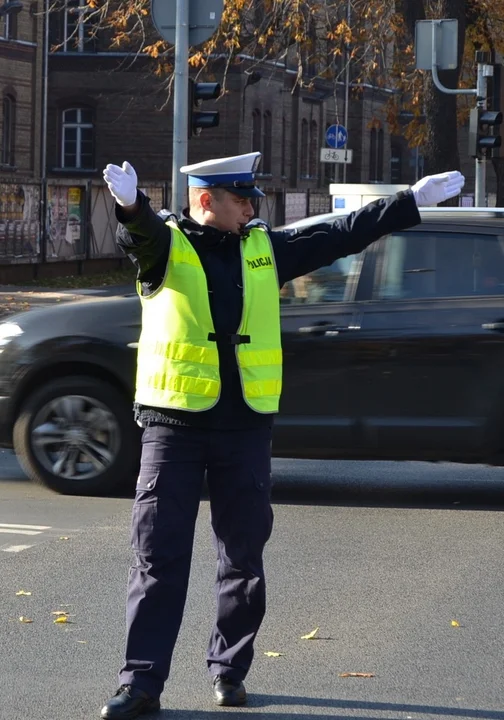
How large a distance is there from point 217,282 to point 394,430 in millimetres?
3867

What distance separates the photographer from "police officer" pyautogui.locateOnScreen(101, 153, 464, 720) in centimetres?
469

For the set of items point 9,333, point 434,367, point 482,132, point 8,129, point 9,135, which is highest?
point 8,129

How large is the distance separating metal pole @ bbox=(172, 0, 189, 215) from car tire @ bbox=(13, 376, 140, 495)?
23.9 feet

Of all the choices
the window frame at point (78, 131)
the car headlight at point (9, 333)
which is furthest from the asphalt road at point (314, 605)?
the window frame at point (78, 131)

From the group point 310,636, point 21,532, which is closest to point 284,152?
point 21,532

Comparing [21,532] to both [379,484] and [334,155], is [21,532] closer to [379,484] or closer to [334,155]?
[379,484]

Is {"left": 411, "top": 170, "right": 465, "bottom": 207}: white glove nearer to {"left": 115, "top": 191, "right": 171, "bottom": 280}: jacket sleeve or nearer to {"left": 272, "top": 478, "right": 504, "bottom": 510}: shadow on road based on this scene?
{"left": 115, "top": 191, "right": 171, "bottom": 280}: jacket sleeve

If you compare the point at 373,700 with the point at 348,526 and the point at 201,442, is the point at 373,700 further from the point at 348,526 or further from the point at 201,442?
the point at 348,526

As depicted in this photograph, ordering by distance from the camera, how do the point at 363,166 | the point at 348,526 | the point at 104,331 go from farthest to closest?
the point at 363,166 < the point at 104,331 < the point at 348,526

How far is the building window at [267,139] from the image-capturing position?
2019 inches

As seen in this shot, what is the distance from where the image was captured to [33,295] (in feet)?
83.5

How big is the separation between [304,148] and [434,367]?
162ft

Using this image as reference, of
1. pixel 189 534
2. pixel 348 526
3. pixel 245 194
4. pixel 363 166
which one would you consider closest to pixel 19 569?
pixel 348 526

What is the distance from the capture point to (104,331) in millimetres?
8750
